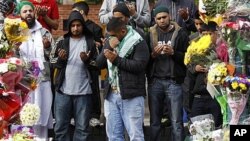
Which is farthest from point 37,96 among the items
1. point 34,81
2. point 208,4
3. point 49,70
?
point 208,4

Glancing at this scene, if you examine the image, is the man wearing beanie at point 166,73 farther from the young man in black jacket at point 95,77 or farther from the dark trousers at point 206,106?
the young man in black jacket at point 95,77

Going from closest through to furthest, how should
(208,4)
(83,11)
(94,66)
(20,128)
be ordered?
(208,4) → (20,128) → (94,66) → (83,11)

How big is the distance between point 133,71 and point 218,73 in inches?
92.1

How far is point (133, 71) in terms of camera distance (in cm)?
918

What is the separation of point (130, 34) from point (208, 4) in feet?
6.90

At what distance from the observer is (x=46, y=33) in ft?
35.1

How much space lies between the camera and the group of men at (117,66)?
9.24 metres

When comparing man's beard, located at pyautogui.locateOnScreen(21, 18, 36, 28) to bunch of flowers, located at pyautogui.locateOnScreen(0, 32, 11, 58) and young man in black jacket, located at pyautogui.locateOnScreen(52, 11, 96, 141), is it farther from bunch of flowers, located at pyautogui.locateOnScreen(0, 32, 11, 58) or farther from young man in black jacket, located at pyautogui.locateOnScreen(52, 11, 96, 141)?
bunch of flowers, located at pyautogui.locateOnScreen(0, 32, 11, 58)

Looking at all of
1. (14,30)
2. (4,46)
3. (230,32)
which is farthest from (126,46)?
(230,32)

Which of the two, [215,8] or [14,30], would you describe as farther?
[14,30]

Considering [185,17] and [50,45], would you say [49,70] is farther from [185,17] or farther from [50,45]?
[185,17]

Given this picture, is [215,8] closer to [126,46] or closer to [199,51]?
[199,51]

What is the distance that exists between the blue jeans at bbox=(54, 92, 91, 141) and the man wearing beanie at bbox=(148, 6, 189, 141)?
0.97 meters

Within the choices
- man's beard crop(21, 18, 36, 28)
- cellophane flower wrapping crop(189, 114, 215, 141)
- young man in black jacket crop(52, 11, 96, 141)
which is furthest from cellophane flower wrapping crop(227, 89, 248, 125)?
man's beard crop(21, 18, 36, 28)
